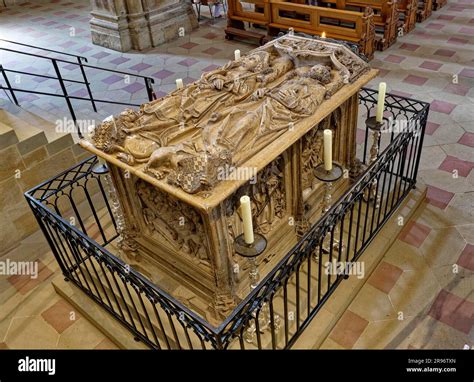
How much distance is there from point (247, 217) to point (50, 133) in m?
2.83

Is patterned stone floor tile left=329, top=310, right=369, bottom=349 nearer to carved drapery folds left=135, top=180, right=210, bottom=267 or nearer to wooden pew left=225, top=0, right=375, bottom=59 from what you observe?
carved drapery folds left=135, top=180, right=210, bottom=267

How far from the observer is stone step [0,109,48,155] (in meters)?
3.84

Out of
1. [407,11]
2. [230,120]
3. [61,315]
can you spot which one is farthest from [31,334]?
[407,11]

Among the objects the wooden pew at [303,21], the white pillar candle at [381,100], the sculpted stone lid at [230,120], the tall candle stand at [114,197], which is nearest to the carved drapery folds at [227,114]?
the sculpted stone lid at [230,120]

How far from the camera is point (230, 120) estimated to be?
258 centimetres

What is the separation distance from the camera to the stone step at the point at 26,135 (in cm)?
384

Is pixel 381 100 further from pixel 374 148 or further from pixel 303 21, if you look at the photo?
pixel 303 21

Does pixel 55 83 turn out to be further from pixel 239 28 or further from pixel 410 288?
pixel 410 288

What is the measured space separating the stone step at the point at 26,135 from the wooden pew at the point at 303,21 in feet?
13.9

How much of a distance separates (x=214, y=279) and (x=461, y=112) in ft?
12.7

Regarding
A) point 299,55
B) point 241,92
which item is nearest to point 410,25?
point 299,55

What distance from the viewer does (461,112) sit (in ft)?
16.1

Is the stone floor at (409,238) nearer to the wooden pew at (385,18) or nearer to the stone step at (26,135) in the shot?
the wooden pew at (385,18)

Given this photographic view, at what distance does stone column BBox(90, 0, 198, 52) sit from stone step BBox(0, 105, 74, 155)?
3441 millimetres
